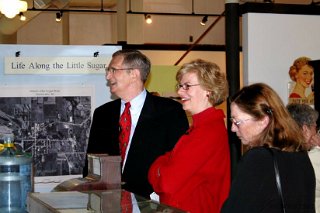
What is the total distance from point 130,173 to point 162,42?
559 inches

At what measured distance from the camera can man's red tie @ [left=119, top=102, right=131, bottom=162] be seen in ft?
11.6

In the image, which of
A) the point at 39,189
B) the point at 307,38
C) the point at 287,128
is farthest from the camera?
the point at 307,38

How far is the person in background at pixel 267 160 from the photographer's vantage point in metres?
2.10

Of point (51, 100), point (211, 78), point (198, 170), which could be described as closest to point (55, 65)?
point (51, 100)

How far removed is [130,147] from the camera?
3498mm

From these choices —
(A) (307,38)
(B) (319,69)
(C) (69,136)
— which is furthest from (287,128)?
(A) (307,38)

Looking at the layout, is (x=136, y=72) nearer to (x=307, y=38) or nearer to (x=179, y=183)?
(x=179, y=183)

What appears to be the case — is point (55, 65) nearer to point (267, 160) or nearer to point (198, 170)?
point (198, 170)

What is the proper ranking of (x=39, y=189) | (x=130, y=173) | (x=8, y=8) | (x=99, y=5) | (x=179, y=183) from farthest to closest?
(x=99, y=5) < (x=8, y=8) < (x=39, y=189) < (x=130, y=173) < (x=179, y=183)

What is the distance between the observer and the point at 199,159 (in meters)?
2.74

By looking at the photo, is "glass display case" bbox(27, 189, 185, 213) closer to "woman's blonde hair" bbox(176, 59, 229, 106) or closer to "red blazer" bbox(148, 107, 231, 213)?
"red blazer" bbox(148, 107, 231, 213)

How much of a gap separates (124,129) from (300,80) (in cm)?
305

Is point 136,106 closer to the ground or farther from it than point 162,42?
closer to the ground

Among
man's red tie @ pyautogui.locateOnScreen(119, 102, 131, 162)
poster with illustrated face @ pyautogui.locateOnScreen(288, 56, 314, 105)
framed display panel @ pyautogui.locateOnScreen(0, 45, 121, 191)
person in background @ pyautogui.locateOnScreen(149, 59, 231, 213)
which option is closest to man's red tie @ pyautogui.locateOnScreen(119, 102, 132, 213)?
man's red tie @ pyautogui.locateOnScreen(119, 102, 131, 162)
